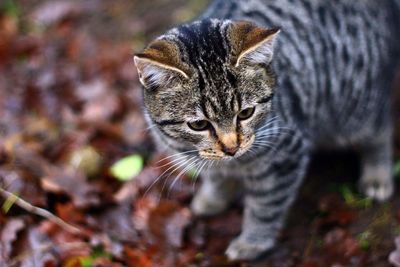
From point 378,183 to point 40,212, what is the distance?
6.49 feet

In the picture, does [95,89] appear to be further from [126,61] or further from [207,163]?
[207,163]

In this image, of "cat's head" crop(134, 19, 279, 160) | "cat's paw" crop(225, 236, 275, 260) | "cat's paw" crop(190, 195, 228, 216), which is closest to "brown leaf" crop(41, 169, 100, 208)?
"cat's paw" crop(190, 195, 228, 216)

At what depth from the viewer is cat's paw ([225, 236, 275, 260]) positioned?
147 inches

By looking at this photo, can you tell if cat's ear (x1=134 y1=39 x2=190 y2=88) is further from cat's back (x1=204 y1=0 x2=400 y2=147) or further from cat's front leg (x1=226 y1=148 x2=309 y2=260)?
cat's front leg (x1=226 y1=148 x2=309 y2=260)

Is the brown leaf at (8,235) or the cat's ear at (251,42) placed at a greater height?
the cat's ear at (251,42)

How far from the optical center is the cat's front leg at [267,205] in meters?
3.51

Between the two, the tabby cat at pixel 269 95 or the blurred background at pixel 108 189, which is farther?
the blurred background at pixel 108 189

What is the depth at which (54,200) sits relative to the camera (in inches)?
153

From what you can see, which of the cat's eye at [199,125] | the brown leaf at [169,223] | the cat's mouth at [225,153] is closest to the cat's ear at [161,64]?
the cat's eye at [199,125]

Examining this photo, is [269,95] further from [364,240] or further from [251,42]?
[364,240]

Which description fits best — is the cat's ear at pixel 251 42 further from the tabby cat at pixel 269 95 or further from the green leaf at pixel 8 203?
the green leaf at pixel 8 203

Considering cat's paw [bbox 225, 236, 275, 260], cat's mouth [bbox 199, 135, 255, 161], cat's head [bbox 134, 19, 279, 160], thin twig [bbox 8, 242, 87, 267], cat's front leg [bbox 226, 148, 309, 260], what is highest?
cat's head [bbox 134, 19, 279, 160]

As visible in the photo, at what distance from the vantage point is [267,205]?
11.9 ft

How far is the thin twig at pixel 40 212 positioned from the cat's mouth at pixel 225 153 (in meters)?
0.94
